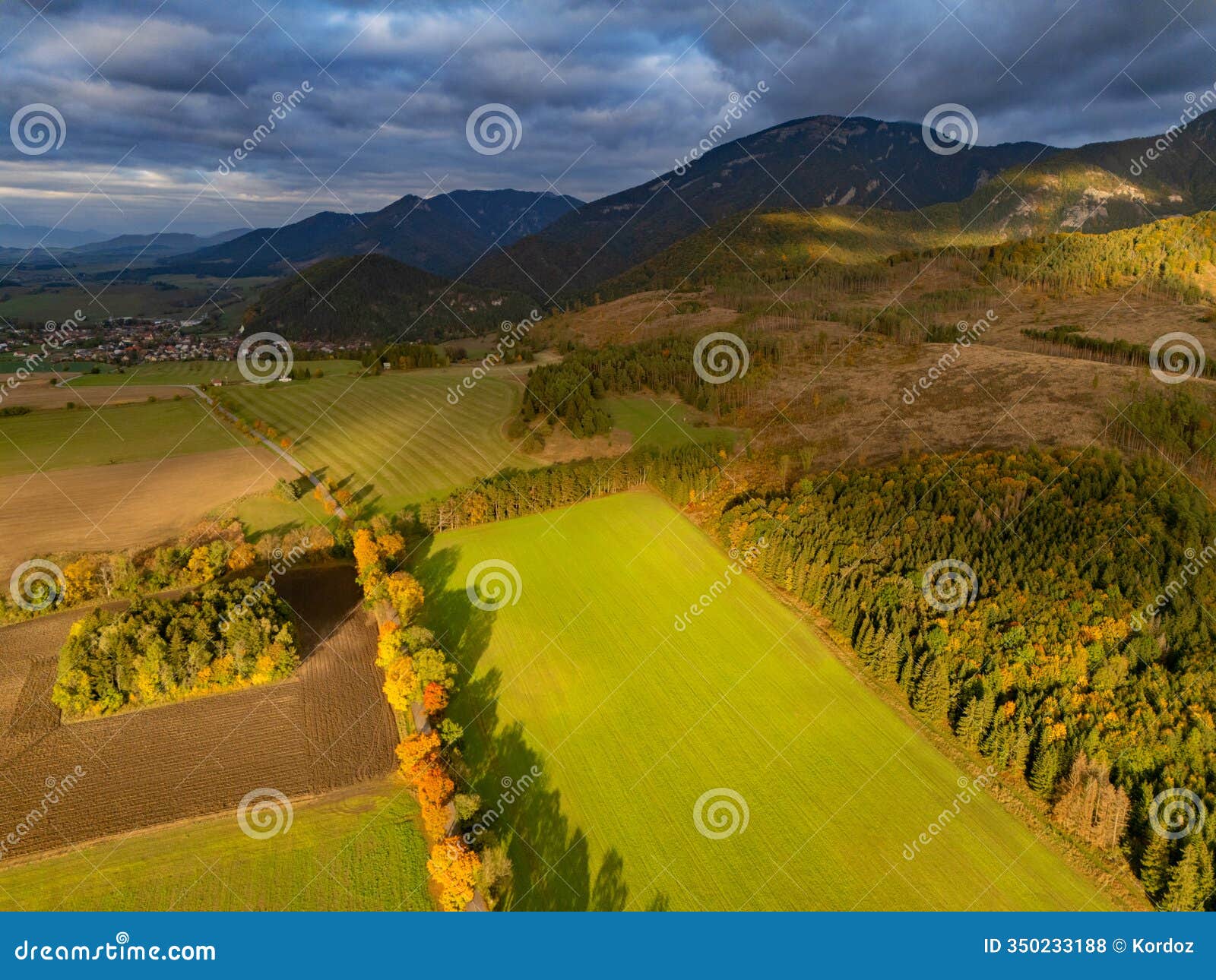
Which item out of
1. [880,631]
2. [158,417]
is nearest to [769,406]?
[880,631]

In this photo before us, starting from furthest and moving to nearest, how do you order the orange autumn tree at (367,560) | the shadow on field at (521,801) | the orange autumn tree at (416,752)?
the orange autumn tree at (367,560) → the orange autumn tree at (416,752) → the shadow on field at (521,801)

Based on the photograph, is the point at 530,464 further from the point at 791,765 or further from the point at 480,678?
the point at 791,765
